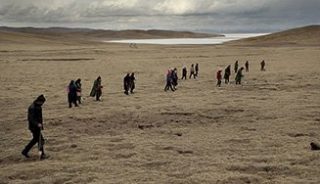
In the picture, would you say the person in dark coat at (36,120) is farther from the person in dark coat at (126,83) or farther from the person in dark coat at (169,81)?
the person in dark coat at (169,81)

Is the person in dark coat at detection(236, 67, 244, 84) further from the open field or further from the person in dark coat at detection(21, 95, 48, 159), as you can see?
the person in dark coat at detection(21, 95, 48, 159)

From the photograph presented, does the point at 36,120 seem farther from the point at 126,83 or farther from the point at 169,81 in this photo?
the point at 169,81

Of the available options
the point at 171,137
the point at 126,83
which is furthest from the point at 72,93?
the point at 171,137

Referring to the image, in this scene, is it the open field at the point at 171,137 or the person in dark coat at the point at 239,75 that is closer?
the open field at the point at 171,137

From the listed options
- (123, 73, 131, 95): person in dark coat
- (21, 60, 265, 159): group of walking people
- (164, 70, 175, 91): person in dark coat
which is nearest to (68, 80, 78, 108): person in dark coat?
(21, 60, 265, 159): group of walking people

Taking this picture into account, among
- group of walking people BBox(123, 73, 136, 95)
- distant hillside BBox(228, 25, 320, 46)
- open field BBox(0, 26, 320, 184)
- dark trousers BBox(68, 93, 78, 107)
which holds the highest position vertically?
distant hillside BBox(228, 25, 320, 46)

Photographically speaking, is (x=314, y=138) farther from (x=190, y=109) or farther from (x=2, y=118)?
(x=2, y=118)

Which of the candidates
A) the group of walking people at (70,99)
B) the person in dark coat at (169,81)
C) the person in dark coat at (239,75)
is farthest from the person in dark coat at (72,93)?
the person in dark coat at (239,75)

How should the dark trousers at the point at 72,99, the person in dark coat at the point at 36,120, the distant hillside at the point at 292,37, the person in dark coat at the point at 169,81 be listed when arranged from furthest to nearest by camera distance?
the distant hillside at the point at 292,37, the person in dark coat at the point at 169,81, the dark trousers at the point at 72,99, the person in dark coat at the point at 36,120

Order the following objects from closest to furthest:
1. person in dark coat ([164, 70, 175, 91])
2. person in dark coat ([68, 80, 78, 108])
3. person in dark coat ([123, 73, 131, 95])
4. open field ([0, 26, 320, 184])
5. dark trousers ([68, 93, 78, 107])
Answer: open field ([0, 26, 320, 184]), person in dark coat ([68, 80, 78, 108]), dark trousers ([68, 93, 78, 107]), person in dark coat ([123, 73, 131, 95]), person in dark coat ([164, 70, 175, 91])

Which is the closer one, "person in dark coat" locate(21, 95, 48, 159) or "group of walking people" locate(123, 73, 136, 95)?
"person in dark coat" locate(21, 95, 48, 159)

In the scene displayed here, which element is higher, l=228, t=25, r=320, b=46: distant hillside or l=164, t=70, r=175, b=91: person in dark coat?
l=228, t=25, r=320, b=46: distant hillside

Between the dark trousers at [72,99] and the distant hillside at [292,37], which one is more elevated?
the distant hillside at [292,37]

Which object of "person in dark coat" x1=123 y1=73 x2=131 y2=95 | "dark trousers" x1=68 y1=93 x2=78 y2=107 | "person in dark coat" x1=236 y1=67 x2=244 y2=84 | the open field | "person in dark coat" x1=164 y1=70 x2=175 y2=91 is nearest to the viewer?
the open field
